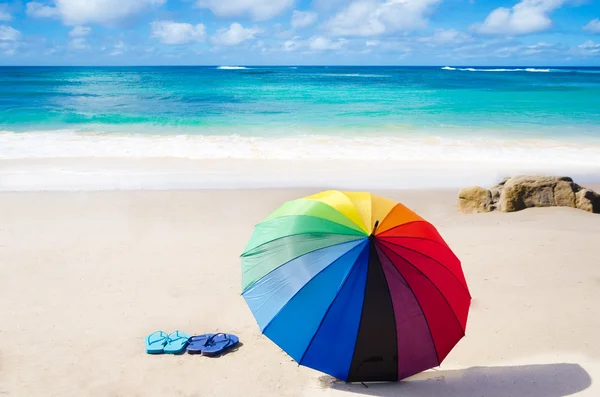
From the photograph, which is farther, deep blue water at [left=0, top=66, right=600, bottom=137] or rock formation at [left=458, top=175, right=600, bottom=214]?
deep blue water at [left=0, top=66, right=600, bottom=137]

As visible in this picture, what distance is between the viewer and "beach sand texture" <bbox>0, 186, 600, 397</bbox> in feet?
14.9

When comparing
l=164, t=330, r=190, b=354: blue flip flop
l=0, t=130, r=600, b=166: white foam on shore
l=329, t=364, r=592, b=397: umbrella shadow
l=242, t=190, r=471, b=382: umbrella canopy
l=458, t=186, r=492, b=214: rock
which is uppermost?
l=242, t=190, r=471, b=382: umbrella canopy

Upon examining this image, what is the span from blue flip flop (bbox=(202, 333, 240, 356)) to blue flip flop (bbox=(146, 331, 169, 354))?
1.32ft

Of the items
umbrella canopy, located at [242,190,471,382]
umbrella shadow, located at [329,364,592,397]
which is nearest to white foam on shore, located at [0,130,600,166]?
umbrella shadow, located at [329,364,592,397]

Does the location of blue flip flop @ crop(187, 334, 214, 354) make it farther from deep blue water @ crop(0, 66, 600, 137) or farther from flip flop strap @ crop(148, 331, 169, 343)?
deep blue water @ crop(0, 66, 600, 137)

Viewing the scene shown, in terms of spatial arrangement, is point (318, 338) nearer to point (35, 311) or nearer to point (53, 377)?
point (53, 377)

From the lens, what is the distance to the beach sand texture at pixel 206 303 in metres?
4.55

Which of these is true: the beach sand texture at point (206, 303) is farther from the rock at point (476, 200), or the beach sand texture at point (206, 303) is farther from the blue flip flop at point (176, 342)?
the rock at point (476, 200)

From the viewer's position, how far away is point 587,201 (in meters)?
9.20

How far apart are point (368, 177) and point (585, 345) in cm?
782

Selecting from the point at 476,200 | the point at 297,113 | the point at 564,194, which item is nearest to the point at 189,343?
the point at 476,200

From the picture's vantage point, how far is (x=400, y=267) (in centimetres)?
397

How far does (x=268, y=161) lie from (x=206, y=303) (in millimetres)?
9260

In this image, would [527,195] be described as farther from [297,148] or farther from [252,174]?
[297,148]
